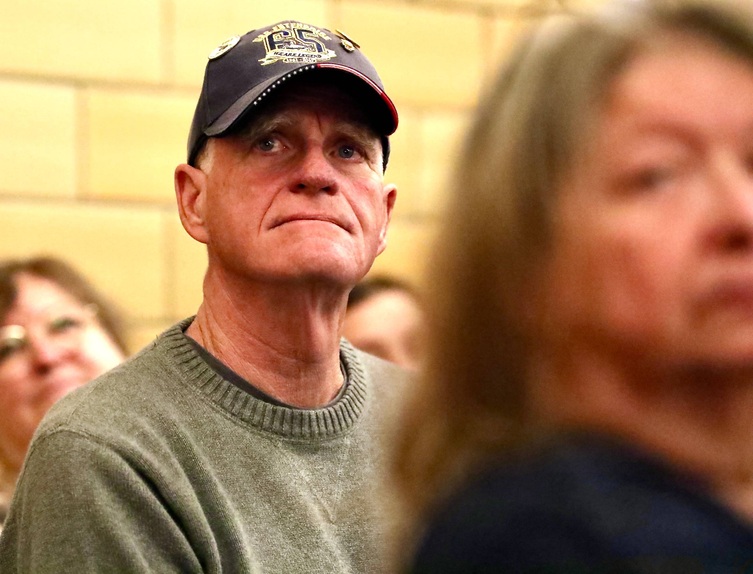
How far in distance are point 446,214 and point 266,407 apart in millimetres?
970

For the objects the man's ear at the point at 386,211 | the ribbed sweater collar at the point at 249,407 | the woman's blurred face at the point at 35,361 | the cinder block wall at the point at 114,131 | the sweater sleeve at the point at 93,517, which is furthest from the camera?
the cinder block wall at the point at 114,131

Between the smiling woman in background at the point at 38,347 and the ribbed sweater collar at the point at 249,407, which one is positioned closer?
the ribbed sweater collar at the point at 249,407

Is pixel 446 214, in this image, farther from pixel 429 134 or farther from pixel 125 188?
pixel 429 134

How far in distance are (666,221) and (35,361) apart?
2.03 metres

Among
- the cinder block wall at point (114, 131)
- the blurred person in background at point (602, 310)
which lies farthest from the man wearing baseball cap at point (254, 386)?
the cinder block wall at point (114, 131)

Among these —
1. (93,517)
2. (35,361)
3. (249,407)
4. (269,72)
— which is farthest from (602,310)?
(35,361)

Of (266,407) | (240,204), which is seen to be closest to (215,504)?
(266,407)

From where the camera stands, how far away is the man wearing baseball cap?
136cm

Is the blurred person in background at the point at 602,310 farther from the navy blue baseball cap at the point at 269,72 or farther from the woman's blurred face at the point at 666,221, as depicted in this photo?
the navy blue baseball cap at the point at 269,72

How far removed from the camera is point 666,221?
0.59m

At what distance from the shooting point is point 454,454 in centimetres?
66

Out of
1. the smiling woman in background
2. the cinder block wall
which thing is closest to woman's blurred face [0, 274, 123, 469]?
the smiling woman in background

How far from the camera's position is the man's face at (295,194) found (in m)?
1.65

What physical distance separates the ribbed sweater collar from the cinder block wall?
5.19 feet
